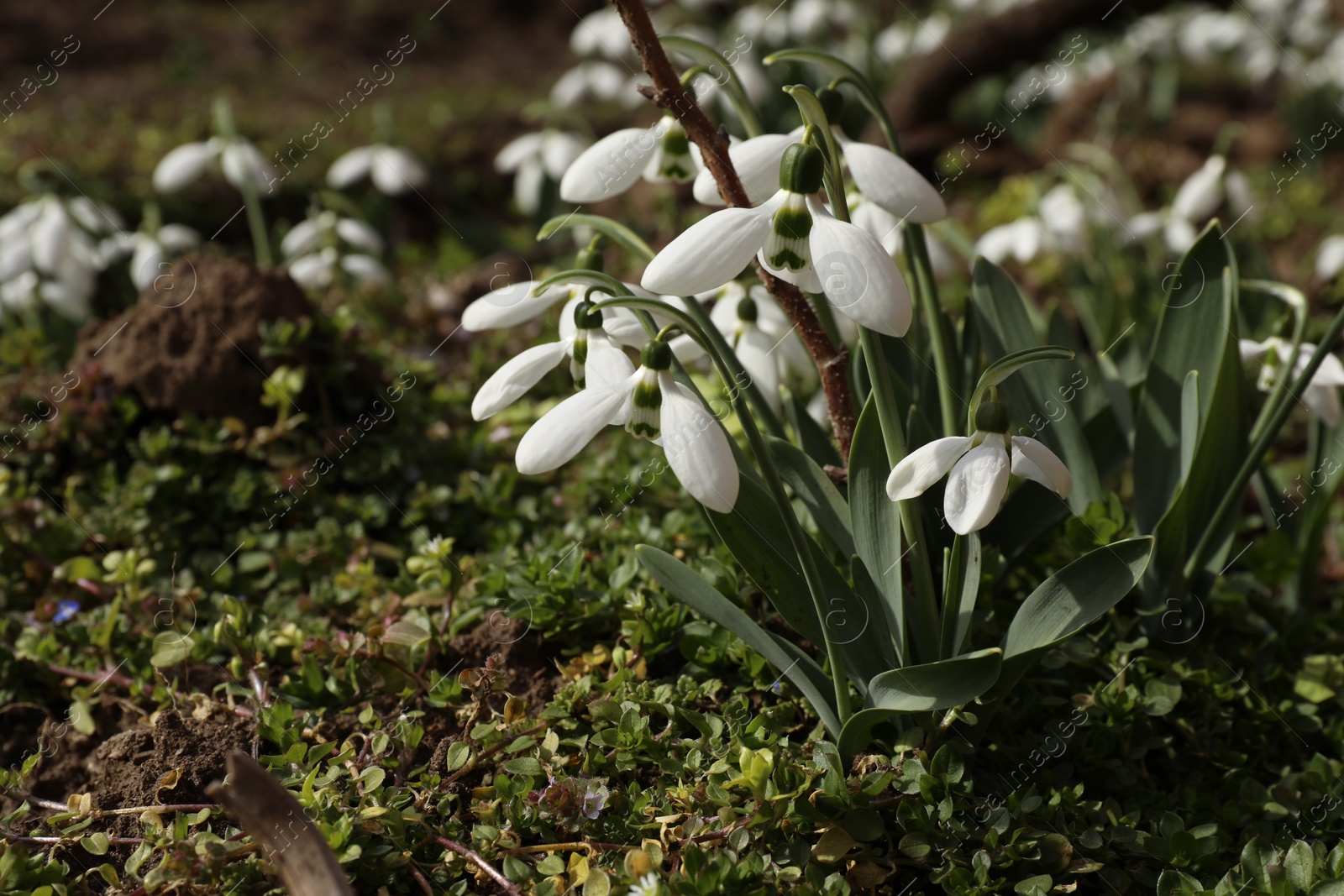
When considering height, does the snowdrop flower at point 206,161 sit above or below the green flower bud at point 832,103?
above

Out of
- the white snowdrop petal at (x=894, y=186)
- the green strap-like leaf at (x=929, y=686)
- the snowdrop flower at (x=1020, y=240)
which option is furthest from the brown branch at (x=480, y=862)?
the snowdrop flower at (x=1020, y=240)

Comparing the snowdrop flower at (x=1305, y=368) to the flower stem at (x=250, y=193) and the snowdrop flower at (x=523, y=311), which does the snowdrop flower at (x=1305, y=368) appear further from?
the flower stem at (x=250, y=193)

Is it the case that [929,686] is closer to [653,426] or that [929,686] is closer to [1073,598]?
[1073,598]

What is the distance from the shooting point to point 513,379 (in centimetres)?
106

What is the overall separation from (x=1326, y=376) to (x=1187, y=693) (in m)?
0.51

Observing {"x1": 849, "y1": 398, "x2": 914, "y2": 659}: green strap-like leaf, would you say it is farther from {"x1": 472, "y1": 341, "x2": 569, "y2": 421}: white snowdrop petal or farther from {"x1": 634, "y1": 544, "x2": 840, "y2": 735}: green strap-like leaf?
{"x1": 472, "y1": 341, "x2": 569, "y2": 421}: white snowdrop petal

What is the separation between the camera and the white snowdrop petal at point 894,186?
1.03m

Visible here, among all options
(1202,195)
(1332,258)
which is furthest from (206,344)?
(1332,258)

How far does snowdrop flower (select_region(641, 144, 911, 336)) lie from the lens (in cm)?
86

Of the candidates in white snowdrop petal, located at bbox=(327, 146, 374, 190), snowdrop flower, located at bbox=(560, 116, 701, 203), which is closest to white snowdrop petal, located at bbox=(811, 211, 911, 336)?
snowdrop flower, located at bbox=(560, 116, 701, 203)

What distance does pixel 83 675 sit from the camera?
60.2 inches

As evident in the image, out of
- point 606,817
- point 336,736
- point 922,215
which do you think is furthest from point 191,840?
point 922,215

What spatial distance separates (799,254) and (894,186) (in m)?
0.19

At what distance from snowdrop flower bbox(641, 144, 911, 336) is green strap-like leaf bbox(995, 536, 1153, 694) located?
0.44m
